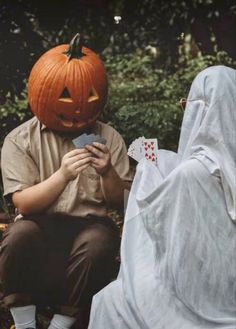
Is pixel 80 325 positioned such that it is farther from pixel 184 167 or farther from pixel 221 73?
pixel 221 73

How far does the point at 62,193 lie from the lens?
10.7ft

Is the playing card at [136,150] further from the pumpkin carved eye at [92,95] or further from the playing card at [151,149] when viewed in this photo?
the pumpkin carved eye at [92,95]

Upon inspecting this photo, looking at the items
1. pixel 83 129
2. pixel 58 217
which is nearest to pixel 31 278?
pixel 58 217

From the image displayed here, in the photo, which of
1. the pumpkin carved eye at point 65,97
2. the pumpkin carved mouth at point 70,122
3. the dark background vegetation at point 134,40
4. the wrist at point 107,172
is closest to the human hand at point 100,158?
the wrist at point 107,172

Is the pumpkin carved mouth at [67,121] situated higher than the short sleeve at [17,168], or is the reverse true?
the pumpkin carved mouth at [67,121]

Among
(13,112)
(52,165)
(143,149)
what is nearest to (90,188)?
(52,165)

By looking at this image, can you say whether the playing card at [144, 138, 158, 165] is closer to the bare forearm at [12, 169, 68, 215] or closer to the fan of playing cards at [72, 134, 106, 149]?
the fan of playing cards at [72, 134, 106, 149]

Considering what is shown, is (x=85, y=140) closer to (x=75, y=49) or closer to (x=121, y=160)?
(x=121, y=160)

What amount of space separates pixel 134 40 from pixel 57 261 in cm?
129

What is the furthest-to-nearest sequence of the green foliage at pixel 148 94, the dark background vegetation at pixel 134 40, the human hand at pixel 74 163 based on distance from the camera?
the dark background vegetation at pixel 134 40, the green foliage at pixel 148 94, the human hand at pixel 74 163

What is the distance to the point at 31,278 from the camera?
3268 mm

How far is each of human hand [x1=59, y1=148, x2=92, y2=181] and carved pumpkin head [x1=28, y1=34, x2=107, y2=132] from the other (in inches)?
5.4

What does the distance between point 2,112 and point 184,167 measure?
1225mm

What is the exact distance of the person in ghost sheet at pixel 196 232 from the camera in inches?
112
